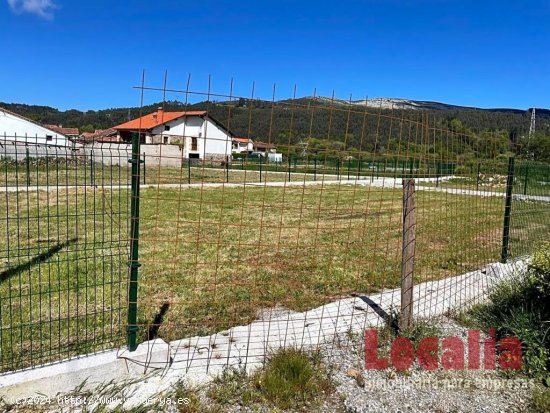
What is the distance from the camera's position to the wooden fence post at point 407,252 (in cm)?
373

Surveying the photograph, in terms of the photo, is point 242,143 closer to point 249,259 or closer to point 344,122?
point 344,122

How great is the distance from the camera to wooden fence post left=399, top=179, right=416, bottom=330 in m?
3.73

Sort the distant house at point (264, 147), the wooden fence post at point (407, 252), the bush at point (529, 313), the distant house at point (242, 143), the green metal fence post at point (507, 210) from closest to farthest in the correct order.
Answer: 1. the distant house at point (242, 143)
2. the bush at point (529, 313)
3. the distant house at point (264, 147)
4. the wooden fence post at point (407, 252)
5. the green metal fence post at point (507, 210)

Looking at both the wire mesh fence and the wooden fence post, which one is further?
the wooden fence post

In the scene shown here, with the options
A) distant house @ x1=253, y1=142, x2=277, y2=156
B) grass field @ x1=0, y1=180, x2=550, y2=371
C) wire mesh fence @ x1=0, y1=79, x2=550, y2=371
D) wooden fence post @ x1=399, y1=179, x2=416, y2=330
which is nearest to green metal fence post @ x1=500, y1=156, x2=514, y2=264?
wire mesh fence @ x1=0, y1=79, x2=550, y2=371

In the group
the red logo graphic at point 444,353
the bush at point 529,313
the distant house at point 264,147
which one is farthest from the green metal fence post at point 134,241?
the bush at point 529,313

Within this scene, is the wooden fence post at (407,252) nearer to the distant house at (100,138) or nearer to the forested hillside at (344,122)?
the forested hillside at (344,122)

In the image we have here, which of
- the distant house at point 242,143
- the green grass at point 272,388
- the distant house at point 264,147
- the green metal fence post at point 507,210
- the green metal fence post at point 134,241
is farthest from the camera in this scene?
the green metal fence post at point 507,210

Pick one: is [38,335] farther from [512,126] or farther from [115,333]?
[512,126]

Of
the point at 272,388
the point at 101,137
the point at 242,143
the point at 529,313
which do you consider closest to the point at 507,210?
the point at 529,313

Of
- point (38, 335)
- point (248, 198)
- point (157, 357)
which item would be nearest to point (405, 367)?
point (157, 357)

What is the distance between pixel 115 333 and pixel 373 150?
2.91 metres

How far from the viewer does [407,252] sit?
3.77 m

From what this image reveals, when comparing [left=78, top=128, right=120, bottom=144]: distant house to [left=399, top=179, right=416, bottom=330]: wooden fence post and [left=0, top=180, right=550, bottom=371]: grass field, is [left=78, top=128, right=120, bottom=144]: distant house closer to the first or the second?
[left=0, top=180, right=550, bottom=371]: grass field
